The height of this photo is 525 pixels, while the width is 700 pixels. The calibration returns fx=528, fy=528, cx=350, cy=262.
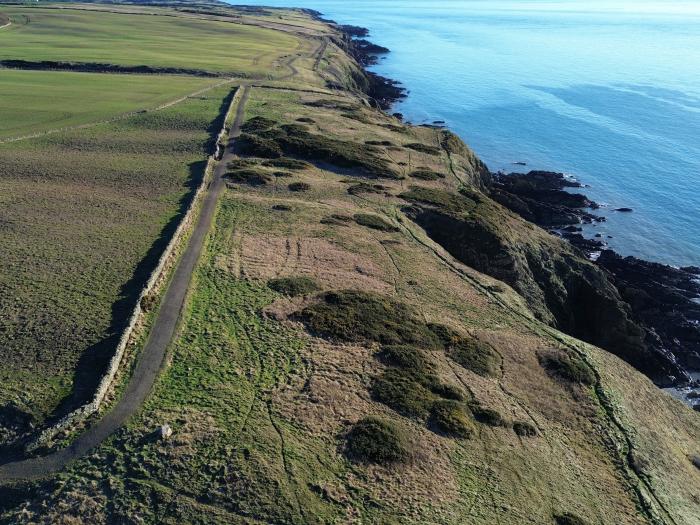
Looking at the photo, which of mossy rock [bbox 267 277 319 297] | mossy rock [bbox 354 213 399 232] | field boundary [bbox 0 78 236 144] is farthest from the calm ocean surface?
field boundary [bbox 0 78 236 144]

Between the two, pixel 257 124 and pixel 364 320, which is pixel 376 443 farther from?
pixel 257 124

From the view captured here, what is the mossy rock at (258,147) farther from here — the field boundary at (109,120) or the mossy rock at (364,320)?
the mossy rock at (364,320)

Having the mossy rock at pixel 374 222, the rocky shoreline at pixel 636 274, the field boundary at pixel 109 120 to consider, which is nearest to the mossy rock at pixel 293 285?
the mossy rock at pixel 374 222

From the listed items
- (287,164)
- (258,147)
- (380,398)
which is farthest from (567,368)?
(258,147)

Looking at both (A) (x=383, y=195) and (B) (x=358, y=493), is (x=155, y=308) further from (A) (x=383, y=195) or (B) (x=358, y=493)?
(A) (x=383, y=195)

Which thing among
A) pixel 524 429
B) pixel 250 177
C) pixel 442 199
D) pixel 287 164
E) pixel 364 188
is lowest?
pixel 524 429

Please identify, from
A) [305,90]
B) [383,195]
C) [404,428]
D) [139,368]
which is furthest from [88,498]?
[305,90]
